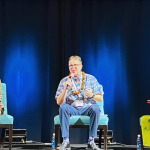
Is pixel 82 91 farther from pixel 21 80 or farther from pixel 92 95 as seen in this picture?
pixel 21 80

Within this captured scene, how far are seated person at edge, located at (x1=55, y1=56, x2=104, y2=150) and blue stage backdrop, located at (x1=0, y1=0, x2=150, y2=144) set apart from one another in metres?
1.11

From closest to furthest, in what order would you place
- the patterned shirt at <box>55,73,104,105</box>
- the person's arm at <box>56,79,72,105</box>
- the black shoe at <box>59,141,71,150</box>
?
the black shoe at <box>59,141,71,150</box>
the person's arm at <box>56,79,72,105</box>
the patterned shirt at <box>55,73,104,105</box>

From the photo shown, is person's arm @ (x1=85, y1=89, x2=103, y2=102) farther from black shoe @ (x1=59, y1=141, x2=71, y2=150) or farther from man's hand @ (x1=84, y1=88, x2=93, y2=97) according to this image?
black shoe @ (x1=59, y1=141, x2=71, y2=150)

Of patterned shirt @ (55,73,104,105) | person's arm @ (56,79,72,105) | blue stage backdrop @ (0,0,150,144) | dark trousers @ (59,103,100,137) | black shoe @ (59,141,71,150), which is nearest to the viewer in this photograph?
black shoe @ (59,141,71,150)

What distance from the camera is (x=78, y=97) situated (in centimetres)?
377

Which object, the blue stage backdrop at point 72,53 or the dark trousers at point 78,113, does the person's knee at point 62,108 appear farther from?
the blue stage backdrop at point 72,53

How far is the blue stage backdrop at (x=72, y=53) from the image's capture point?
486 cm

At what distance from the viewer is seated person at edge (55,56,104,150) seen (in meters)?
3.46

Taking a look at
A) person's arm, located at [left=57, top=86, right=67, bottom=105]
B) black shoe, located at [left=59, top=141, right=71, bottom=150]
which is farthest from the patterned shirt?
black shoe, located at [left=59, top=141, right=71, bottom=150]

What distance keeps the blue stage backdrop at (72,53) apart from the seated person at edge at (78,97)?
1.11m

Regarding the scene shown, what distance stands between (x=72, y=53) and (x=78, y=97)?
1351 mm

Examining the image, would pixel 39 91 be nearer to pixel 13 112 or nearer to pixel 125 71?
pixel 13 112

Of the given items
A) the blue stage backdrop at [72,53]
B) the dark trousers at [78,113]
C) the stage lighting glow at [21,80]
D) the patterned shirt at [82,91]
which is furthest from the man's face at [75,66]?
the stage lighting glow at [21,80]

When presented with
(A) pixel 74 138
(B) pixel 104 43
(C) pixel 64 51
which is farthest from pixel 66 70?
(A) pixel 74 138
